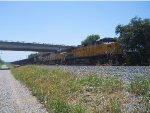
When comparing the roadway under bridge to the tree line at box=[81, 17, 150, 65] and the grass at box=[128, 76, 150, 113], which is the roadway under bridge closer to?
the tree line at box=[81, 17, 150, 65]

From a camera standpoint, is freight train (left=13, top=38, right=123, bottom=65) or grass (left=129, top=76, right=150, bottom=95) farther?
freight train (left=13, top=38, right=123, bottom=65)

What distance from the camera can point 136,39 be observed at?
31.7 m

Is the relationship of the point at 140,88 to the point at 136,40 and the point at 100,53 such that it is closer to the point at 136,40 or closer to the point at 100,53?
the point at 100,53

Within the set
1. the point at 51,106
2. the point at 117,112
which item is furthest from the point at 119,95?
the point at 51,106

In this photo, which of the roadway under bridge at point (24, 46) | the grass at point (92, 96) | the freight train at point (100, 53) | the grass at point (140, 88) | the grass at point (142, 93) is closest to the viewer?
the grass at point (142, 93)

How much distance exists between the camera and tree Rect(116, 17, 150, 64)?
28.5 metres

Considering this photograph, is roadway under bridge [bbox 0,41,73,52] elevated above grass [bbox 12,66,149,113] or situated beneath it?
elevated above

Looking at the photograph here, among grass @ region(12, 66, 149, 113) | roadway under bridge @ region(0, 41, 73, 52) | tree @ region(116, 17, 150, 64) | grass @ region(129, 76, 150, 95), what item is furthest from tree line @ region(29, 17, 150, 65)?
roadway under bridge @ region(0, 41, 73, 52)

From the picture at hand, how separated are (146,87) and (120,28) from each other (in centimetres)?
2609

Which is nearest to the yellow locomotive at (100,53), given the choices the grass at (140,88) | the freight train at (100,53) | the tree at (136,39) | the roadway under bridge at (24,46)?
the freight train at (100,53)

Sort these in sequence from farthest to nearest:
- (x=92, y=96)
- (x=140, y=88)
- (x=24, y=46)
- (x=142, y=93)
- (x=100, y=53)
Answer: (x=24, y=46) < (x=100, y=53) < (x=92, y=96) < (x=140, y=88) < (x=142, y=93)

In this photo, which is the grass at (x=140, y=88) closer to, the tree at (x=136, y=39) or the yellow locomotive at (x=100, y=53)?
the yellow locomotive at (x=100, y=53)

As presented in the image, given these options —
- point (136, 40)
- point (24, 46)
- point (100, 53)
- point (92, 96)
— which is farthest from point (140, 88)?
point (24, 46)

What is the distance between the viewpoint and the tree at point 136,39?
28480 millimetres
